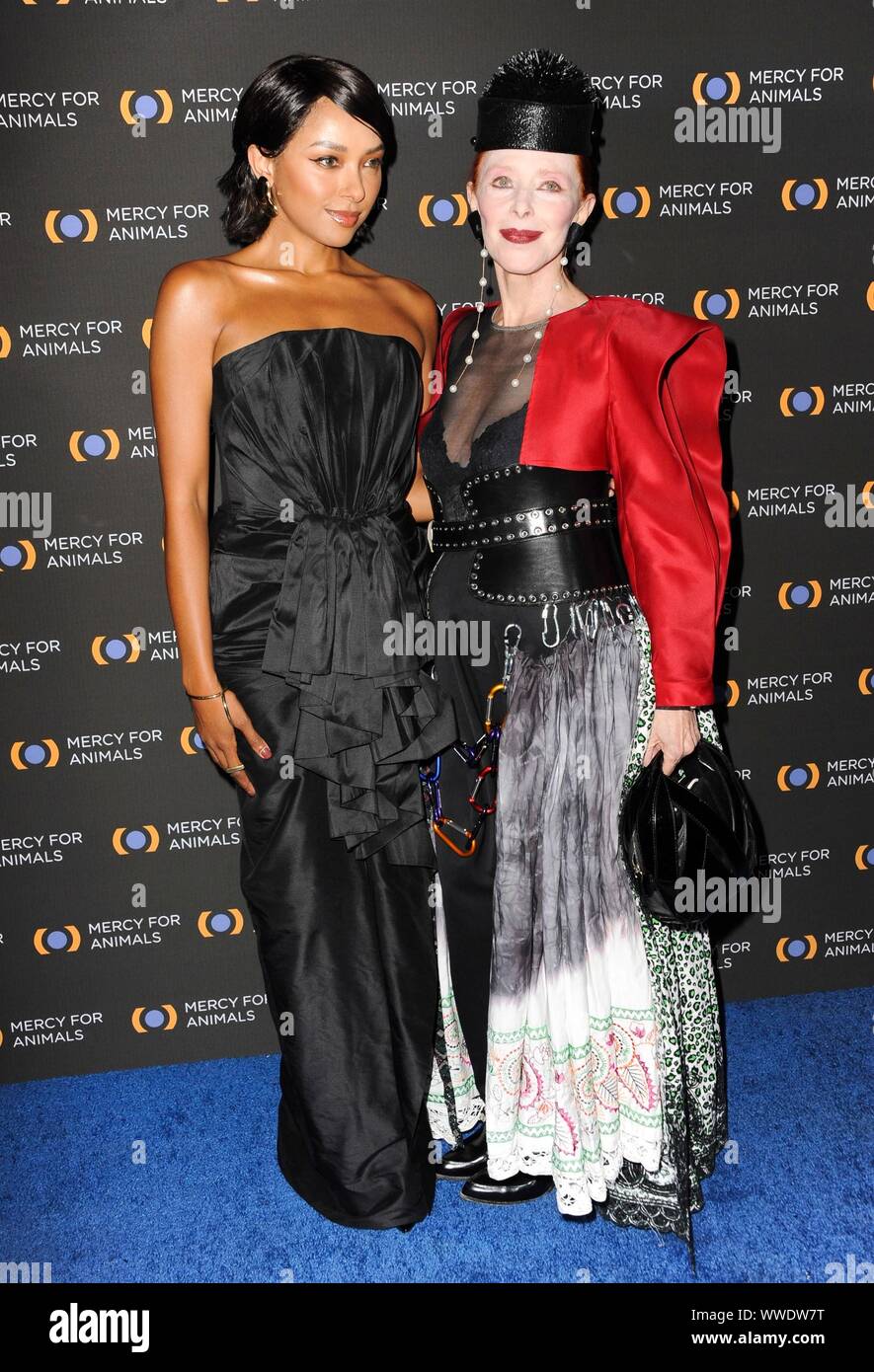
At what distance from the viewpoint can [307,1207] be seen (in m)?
2.58

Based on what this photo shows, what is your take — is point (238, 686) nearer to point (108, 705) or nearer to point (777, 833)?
point (108, 705)

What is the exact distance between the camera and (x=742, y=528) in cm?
319

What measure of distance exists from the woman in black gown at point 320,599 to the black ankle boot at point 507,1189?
5.3 inches

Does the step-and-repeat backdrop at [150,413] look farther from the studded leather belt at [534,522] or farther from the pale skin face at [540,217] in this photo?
the studded leather belt at [534,522]

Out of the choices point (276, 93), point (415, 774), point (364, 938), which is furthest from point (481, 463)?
point (364, 938)

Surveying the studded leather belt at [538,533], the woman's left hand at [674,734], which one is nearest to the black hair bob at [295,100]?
the studded leather belt at [538,533]

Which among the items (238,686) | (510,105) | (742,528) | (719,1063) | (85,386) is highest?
(510,105)

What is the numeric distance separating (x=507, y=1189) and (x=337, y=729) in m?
1.11

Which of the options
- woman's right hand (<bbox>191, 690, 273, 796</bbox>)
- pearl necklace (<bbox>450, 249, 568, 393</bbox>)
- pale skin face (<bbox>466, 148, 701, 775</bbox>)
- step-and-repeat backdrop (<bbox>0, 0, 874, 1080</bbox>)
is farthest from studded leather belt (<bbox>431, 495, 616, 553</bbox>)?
step-and-repeat backdrop (<bbox>0, 0, 874, 1080</bbox>)

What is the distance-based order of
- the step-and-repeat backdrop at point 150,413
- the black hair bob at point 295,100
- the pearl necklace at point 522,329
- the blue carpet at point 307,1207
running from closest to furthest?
the black hair bob at point 295,100, the pearl necklace at point 522,329, the blue carpet at point 307,1207, the step-and-repeat backdrop at point 150,413

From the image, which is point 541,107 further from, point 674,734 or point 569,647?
point 674,734

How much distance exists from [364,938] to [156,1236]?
0.80 metres

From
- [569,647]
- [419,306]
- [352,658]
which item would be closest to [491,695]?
[569,647]

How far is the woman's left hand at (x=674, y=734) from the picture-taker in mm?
2225
